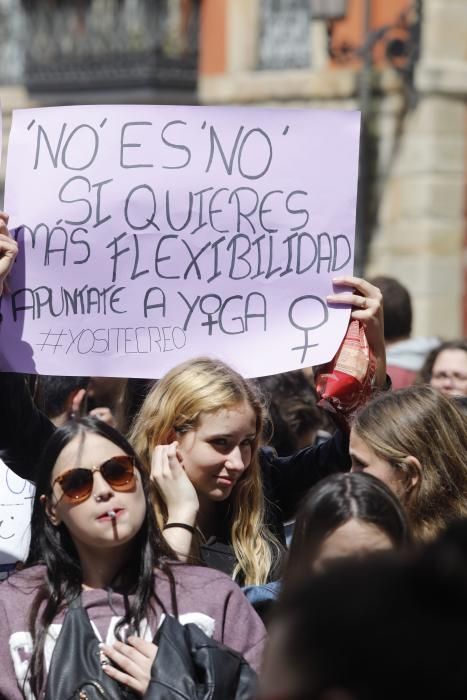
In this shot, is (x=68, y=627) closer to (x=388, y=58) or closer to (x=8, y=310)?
(x=8, y=310)

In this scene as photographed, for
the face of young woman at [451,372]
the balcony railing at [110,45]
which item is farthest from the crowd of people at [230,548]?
the balcony railing at [110,45]

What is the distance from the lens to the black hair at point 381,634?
3.72 feet

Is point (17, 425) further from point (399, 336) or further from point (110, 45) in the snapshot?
point (110, 45)

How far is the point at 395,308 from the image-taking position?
5.50 metres

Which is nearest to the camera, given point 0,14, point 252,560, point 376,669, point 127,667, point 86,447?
point 376,669

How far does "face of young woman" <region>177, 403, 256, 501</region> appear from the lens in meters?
3.12

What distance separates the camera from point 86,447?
2.70 meters

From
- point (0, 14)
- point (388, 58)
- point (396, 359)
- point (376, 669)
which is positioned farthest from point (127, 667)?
point (0, 14)

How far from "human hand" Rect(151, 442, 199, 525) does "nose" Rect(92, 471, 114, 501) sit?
33cm

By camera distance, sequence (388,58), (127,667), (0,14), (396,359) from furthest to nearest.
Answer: (0,14) < (388,58) < (396,359) < (127,667)

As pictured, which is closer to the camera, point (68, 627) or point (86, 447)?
point (68, 627)

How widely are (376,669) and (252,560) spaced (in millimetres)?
1969

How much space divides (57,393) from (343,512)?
178 centimetres

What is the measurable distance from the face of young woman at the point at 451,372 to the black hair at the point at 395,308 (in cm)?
31
